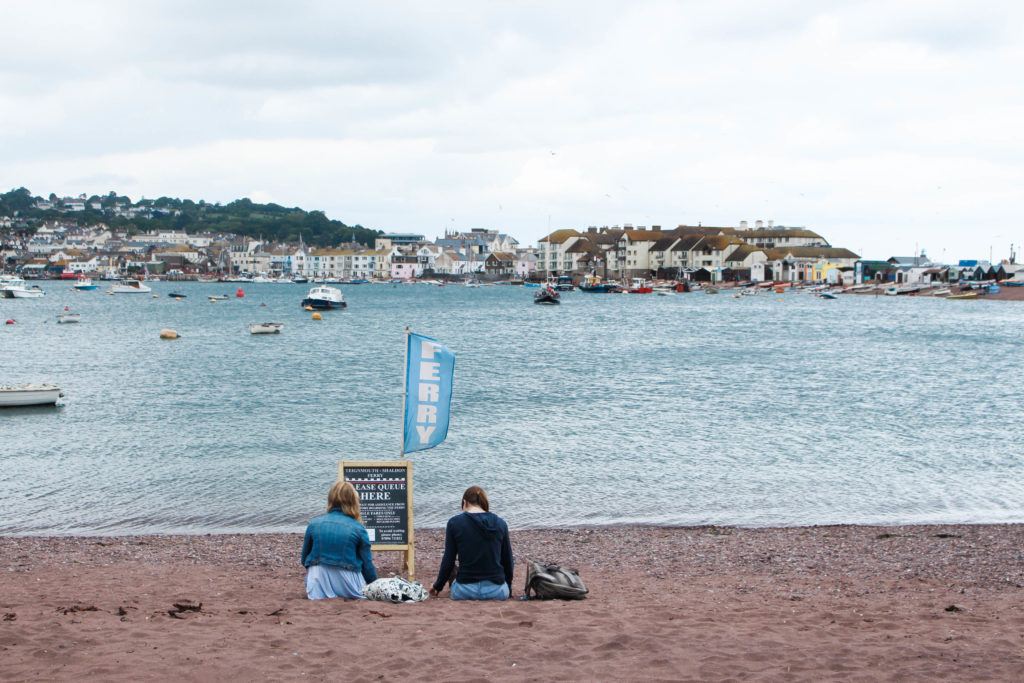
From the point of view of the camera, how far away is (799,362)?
5409 centimetres

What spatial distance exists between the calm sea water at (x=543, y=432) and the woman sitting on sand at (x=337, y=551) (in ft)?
24.4

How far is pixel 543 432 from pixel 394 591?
61.6 ft

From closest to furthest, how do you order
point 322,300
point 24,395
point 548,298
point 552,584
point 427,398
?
point 552,584 < point 427,398 < point 24,395 < point 322,300 < point 548,298

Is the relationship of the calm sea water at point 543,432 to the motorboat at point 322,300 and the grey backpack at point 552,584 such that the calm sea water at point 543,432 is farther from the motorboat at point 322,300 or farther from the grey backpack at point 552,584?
the motorboat at point 322,300

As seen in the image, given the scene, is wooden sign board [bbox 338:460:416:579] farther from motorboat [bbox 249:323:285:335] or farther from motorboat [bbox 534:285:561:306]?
motorboat [bbox 534:285:561:306]

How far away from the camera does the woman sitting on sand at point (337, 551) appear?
10.2 m

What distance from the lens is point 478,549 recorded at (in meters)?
10.3

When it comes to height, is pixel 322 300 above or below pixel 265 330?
above

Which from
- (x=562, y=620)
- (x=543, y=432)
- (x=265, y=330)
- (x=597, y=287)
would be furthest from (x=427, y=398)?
(x=597, y=287)

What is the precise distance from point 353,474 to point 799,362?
45811mm

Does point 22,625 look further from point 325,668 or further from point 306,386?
point 306,386

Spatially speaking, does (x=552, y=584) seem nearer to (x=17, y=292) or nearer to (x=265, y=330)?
(x=265, y=330)

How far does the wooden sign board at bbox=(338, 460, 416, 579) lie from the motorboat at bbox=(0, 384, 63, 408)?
2485cm

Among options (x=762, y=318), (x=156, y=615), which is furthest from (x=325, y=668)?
(x=762, y=318)
